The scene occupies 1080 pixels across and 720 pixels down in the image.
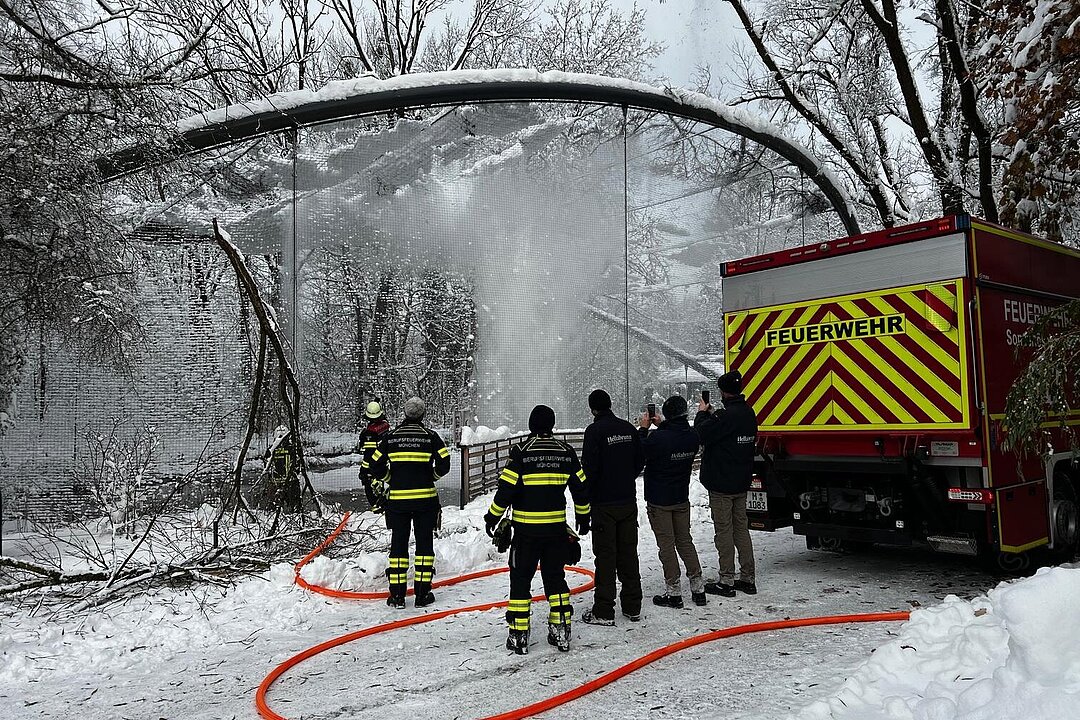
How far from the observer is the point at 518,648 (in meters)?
5.67

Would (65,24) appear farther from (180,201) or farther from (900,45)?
(900,45)

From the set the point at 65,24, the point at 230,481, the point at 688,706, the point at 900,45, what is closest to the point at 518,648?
the point at 688,706

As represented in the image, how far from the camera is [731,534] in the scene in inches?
291

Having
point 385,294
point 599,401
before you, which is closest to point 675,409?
point 599,401

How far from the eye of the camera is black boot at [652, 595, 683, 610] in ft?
22.4

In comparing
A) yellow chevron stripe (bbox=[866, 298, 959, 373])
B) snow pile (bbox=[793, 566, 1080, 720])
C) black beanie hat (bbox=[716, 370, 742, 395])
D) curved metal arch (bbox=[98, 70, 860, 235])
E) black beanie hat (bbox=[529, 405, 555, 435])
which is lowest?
snow pile (bbox=[793, 566, 1080, 720])

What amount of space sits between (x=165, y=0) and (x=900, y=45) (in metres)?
12.3

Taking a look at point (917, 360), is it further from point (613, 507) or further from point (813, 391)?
point (613, 507)

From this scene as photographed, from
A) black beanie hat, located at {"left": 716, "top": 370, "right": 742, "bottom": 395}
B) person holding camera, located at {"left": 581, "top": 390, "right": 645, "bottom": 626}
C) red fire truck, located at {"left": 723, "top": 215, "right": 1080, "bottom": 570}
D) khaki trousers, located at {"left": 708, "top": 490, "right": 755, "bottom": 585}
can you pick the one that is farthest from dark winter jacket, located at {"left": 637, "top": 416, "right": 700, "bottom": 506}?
red fire truck, located at {"left": 723, "top": 215, "right": 1080, "bottom": 570}

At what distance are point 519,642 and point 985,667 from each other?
2856 mm

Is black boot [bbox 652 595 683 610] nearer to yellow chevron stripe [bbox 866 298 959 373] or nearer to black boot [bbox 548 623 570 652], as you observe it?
black boot [bbox 548 623 570 652]

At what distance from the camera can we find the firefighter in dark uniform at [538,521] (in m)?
5.73

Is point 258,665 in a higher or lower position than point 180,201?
lower

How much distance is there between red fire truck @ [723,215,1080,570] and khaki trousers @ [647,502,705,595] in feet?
4.97
